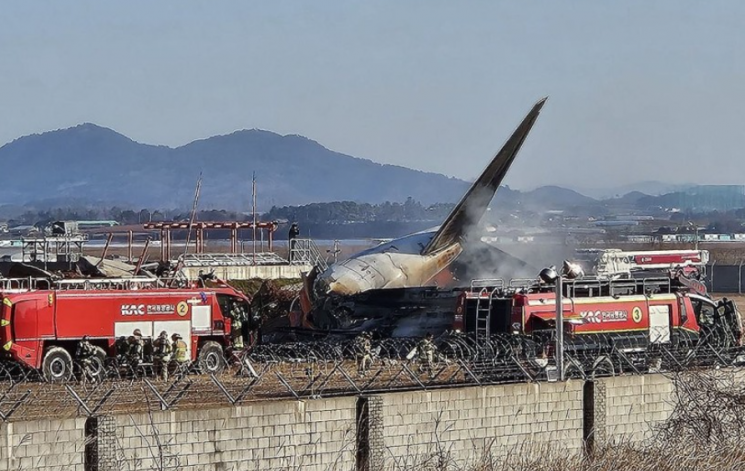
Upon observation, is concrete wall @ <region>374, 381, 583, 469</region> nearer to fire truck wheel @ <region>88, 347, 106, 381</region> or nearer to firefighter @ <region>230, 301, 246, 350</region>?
fire truck wheel @ <region>88, 347, 106, 381</region>

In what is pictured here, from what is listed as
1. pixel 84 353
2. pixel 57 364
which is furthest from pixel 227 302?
pixel 57 364

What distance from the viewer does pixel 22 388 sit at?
3031 centimetres

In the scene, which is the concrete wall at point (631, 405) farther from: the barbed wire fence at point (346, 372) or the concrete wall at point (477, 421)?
the barbed wire fence at point (346, 372)

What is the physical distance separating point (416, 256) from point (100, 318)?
1886 cm

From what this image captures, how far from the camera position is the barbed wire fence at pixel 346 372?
2370 cm

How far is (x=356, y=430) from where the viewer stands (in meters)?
21.2

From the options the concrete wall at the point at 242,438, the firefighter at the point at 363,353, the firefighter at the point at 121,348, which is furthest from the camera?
the firefighter at the point at 121,348

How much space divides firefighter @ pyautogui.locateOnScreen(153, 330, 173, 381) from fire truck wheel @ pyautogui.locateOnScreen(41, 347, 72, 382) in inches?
78.2

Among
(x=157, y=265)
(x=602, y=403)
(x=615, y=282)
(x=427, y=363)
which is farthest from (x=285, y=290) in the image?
(x=602, y=403)

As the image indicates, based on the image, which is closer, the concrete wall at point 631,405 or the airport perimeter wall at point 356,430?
the airport perimeter wall at point 356,430

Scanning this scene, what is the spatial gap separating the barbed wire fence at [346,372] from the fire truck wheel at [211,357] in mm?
308

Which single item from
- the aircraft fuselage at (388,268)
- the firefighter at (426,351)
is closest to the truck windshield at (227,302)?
the firefighter at (426,351)

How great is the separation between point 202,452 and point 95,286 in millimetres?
16419

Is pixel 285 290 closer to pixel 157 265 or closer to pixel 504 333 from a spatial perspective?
pixel 157 265
